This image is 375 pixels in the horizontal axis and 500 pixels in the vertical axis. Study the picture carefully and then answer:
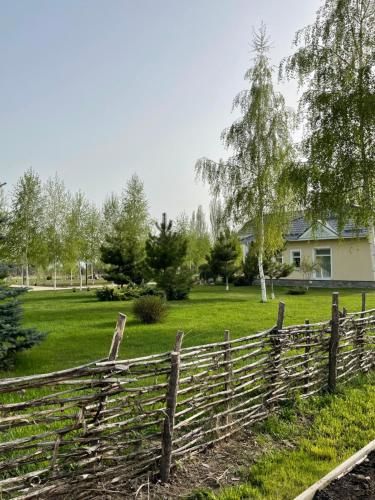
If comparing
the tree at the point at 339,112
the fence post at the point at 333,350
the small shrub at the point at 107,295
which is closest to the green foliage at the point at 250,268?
the small shrub at the point at 107,295

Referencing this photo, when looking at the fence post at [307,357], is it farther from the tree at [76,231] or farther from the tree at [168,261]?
the tree at [76,231]

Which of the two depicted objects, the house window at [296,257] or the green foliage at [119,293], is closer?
the green foliage at [119,293]

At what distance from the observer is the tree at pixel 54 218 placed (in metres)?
29.2

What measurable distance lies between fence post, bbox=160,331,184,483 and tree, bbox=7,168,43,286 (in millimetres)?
27136

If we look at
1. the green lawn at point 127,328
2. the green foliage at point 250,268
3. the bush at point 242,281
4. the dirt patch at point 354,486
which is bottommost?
the dirt patch at point 354,486

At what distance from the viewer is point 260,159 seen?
639 inches

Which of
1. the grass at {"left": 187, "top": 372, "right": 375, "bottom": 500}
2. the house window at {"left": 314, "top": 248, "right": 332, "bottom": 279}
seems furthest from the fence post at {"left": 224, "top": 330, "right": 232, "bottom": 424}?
the house window at {"left": 314, "top": 248, "right": 332, "bottom": 279}

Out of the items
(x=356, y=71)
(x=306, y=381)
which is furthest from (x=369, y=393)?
(x=356, y=71)

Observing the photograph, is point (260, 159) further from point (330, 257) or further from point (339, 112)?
point (330, 257)

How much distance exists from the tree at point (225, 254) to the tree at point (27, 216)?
12316 mm

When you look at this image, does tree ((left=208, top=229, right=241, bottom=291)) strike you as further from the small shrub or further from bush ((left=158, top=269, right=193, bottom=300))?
the small shrub

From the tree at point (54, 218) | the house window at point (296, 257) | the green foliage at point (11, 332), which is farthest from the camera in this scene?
the tree at point (54, 218)

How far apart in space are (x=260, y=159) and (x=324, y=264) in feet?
40.1

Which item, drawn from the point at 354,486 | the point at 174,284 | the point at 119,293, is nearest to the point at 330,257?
the point at 174,284
